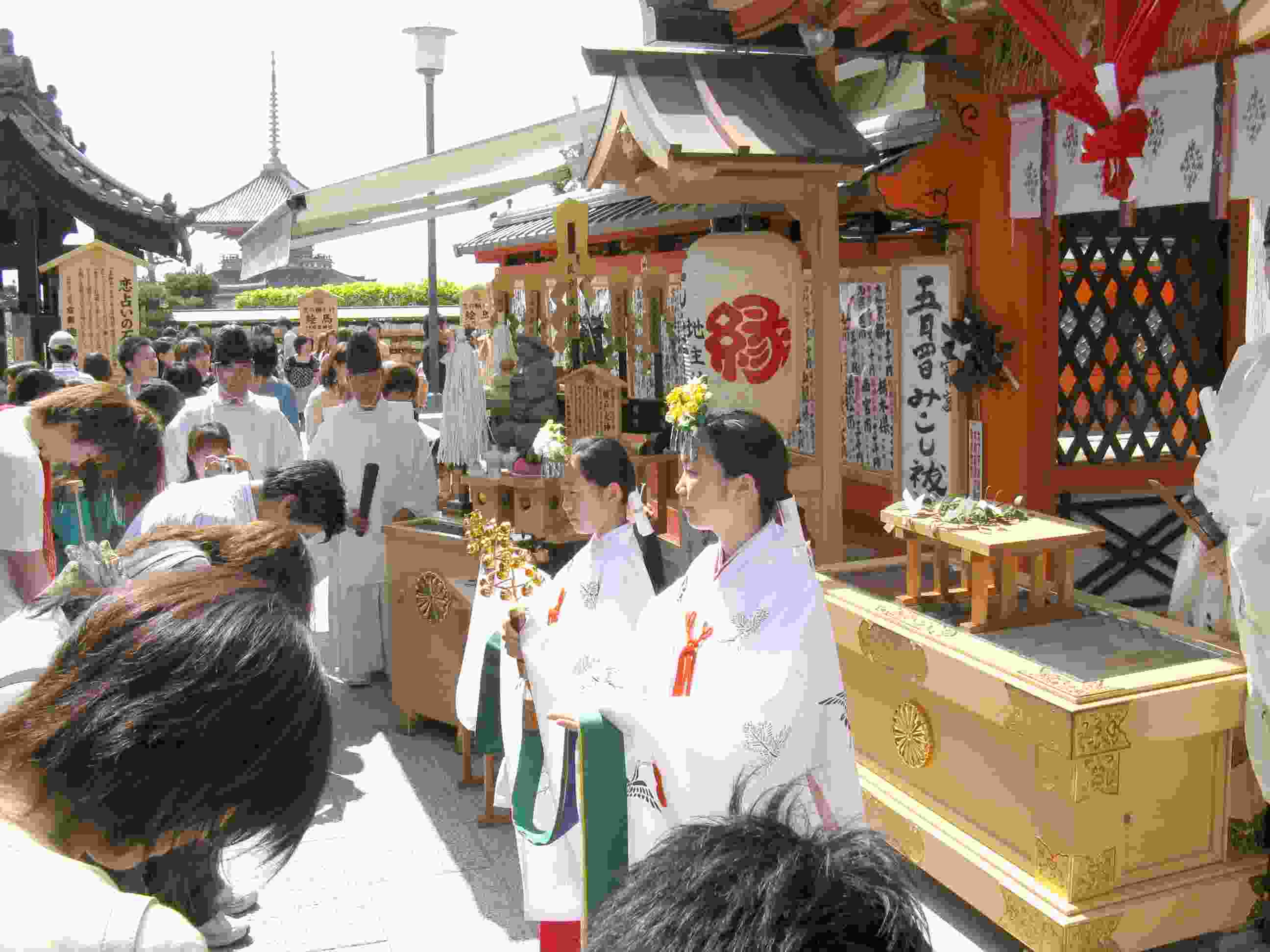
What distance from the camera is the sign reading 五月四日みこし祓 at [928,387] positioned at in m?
6.30

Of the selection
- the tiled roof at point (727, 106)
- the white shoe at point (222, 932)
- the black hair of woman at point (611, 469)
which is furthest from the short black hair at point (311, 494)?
the tiled roof at point (727, 106)

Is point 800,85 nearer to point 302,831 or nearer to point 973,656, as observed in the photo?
point 973,656

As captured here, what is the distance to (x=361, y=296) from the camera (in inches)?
1280

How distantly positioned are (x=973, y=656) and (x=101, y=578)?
9.94 feet

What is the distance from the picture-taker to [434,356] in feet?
60.1

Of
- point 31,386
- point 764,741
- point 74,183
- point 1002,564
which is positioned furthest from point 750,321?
point 74,183

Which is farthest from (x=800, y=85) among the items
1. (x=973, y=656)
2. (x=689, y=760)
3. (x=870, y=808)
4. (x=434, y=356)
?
(x=434, y=356)

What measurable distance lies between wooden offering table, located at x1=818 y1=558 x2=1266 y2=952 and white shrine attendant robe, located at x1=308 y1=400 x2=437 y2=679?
397 centimetres

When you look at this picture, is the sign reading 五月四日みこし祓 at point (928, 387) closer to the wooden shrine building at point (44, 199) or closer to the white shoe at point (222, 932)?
the white shoe at point (222, 932)

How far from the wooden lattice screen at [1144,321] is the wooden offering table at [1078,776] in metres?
2.06

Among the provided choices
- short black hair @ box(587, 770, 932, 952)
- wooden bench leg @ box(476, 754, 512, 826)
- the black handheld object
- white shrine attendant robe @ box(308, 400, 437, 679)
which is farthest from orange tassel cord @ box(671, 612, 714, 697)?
the black handheld object

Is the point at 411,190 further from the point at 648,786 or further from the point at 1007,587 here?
the point at 648,786

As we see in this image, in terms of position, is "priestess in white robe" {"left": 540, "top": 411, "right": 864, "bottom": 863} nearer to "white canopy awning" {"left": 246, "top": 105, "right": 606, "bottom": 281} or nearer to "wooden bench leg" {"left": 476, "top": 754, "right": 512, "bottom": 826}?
"wooden bench leg" {"left": 476, "top": 754, "right": 512, "bottom": 826}

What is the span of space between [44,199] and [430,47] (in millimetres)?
5943
